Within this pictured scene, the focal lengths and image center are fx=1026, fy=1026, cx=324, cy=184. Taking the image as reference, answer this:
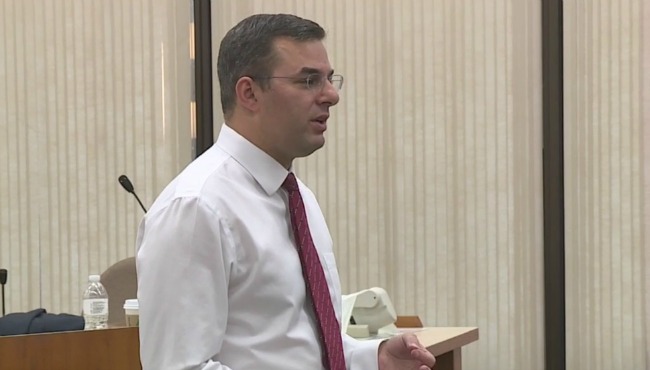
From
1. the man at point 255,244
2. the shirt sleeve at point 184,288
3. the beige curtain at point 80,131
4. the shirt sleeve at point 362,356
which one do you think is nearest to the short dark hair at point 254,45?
the man at point 255,244

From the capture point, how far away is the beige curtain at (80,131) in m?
6.10

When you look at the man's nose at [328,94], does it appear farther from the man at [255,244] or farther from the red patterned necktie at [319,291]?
the red patterned necktie at [319,291]

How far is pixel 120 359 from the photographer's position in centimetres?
240

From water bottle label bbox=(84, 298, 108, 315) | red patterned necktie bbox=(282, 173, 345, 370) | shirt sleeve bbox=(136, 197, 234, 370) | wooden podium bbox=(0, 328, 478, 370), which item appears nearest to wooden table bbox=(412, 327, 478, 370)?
water bottle label bbox=(84, 298, 108, 315)

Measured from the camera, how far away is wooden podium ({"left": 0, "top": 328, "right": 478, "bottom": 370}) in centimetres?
220

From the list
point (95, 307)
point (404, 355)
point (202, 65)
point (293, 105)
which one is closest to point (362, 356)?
point (404, 355)

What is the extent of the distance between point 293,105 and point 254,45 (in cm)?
13

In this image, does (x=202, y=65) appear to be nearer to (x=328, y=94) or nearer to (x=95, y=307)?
(x=95, y=307)

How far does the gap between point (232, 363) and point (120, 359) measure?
35.3 inches

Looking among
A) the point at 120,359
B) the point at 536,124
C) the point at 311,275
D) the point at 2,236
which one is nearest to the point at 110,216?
the point at 2,236

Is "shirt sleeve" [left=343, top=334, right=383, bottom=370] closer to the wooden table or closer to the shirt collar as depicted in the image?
the shirt collar

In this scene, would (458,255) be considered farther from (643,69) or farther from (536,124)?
(643,69)

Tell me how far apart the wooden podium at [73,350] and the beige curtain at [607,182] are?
3.69 m

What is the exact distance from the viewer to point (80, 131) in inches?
241
